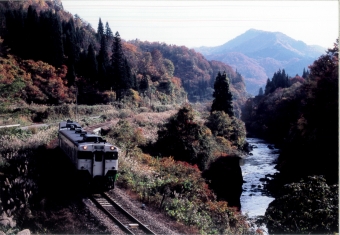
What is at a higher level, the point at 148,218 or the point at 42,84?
the point at 42,84

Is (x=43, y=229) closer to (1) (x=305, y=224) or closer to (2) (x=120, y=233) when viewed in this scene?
(2) (x=120, y=233)

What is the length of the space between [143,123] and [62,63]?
66.3 feet

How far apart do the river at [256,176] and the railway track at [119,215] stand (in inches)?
454

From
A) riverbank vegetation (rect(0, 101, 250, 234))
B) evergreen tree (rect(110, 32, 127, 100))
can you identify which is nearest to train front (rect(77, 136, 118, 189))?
riverbank vegetation (rect(0, 101, 250, 234))

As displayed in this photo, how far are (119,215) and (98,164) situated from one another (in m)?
2.27

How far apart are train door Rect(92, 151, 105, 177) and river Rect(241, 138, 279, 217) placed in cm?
1211

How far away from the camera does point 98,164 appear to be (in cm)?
1324

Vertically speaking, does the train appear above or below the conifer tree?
below

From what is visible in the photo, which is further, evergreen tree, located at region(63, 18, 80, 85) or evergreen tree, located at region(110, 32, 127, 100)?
evergreen tree, located at region(110, 32, 127, 100)

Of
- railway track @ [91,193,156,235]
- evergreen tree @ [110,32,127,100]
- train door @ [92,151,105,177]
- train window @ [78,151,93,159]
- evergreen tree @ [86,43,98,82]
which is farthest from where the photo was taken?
evergreen tree @ [110,32,127,100]

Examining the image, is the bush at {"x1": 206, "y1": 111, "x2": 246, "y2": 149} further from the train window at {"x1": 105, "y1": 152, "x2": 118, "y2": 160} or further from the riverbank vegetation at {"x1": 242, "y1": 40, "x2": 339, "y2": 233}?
the train window at {"x1": 105, "y1": 152, "x2": 118, "y2": 160}

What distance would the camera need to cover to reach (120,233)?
10.6m

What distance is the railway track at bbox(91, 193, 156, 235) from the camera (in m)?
10.9

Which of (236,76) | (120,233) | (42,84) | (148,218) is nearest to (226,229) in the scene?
(148,218)
